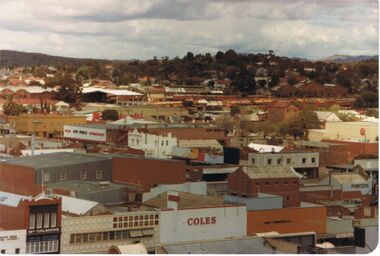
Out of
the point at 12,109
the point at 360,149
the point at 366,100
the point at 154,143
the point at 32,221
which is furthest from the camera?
the point at 366,100

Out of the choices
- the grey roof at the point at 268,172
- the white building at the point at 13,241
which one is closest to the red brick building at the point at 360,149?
the grey roof at the point at 268,172

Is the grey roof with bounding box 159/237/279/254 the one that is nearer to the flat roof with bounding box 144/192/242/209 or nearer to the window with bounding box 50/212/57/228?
the flat roof with bounding box 144/192/242/209

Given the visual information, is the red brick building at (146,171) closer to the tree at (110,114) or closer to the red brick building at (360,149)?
the red brick building at (360,149)

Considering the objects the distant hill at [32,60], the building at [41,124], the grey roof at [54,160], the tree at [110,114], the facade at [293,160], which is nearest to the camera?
the grey roof at [54,160]

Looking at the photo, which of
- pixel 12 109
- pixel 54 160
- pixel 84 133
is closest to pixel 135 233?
pixel 54 160

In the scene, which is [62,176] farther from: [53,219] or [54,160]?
[53,219]

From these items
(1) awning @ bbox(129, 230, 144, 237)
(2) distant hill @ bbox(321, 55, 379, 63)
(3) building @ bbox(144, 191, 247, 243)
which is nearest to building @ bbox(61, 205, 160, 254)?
(1) awning @ bbox(129, 230, 144, 237)

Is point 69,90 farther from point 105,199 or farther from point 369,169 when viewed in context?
point 105,199
